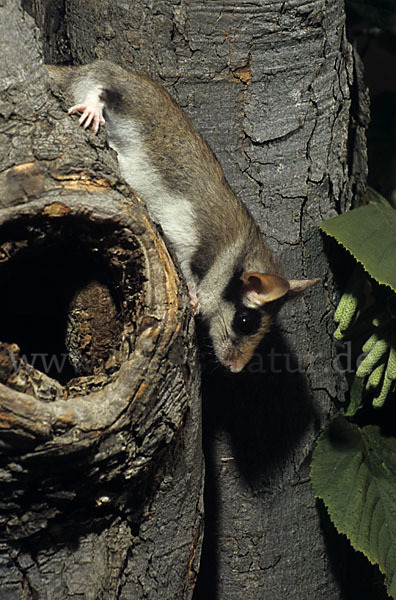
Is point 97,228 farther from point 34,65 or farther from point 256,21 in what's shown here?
point 256,21

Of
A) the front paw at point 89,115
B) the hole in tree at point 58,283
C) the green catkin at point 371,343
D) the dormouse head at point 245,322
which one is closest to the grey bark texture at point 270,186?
the dormouse head at point 245,322

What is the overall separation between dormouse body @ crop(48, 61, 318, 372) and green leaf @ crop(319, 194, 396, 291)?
18 cm

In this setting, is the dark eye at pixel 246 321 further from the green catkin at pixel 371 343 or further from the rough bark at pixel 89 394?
the rough bark at pixel 89 394

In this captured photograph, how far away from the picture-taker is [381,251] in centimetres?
214

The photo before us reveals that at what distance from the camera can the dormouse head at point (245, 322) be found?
2.26 m

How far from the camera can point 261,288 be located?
222 centimetres

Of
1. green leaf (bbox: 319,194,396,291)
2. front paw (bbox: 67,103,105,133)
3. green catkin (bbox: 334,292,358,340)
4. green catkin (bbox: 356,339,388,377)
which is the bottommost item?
green catkin (bbox: 356,339,388,377)

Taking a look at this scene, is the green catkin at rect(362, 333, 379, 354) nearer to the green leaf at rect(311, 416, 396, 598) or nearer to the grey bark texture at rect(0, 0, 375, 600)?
the grey bark texture at rect(0, 0, 375, 600)

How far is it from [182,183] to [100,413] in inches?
37.1

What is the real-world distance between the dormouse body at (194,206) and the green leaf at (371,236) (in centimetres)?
18

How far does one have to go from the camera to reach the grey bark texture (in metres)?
2.24

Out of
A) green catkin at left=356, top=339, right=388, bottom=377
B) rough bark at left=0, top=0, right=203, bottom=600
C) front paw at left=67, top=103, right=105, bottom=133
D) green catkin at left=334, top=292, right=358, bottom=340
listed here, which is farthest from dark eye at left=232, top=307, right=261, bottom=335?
front paw at left=67, top=103, right=105, bottom=133

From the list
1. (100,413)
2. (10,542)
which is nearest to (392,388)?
(100,413)

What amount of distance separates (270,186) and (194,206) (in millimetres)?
270
